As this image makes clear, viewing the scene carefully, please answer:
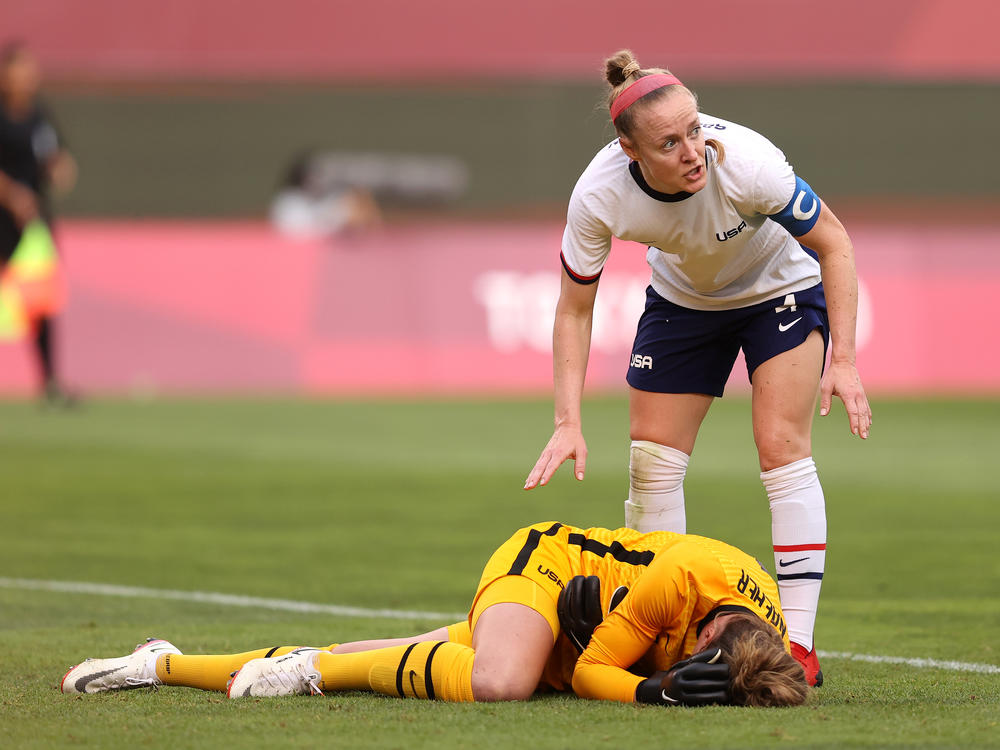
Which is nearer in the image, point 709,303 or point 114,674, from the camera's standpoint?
point 114,674

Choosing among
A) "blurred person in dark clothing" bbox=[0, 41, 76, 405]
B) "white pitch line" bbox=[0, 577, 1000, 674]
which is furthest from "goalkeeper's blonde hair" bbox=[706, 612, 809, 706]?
"blurred person in dark clothing" bbox=[0, 41, 76, 405]

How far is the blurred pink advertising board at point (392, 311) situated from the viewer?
18.8m

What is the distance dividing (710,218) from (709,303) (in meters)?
0.46

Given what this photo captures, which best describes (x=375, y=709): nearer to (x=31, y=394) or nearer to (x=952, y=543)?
(x=952, y=543)

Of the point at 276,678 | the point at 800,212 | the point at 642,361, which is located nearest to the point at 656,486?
the point at 642,361

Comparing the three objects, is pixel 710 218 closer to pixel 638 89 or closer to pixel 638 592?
pixel 638 89

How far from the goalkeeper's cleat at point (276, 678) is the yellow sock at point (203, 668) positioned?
0.05m

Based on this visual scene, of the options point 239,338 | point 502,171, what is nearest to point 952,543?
point 239,338

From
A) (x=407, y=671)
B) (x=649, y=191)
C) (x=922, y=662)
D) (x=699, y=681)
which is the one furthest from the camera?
(x=922, y=662)

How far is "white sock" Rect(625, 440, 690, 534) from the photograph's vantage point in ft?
19.1

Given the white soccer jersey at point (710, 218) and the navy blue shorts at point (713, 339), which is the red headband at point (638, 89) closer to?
the white soccer jersey at point (710, 218)

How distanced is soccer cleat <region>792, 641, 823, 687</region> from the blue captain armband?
1.39m

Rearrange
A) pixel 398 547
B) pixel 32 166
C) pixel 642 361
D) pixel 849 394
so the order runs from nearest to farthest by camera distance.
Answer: pixel 849 394 < pixel 642 361 < pixel 398 547 < pixel 32 166

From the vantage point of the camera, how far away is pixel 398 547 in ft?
28.1
